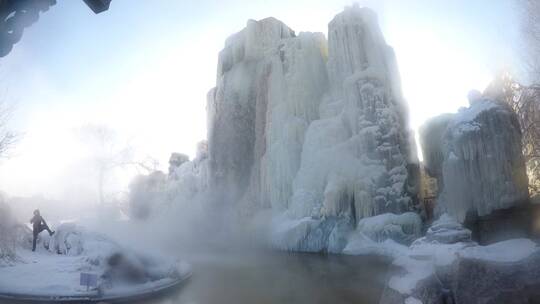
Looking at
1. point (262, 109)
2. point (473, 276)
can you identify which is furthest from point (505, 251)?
point (262, 109)

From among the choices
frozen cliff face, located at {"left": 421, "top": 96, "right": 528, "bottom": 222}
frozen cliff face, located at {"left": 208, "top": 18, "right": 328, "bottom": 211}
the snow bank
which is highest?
frozen cliff face, located at {"left": 208, "top": 18, "right": 328, "bottom": 211}

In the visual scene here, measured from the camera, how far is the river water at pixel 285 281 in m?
9.11

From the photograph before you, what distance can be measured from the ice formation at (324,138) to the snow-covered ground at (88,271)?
31.8 ft

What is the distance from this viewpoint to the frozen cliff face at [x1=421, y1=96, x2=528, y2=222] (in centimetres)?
1495

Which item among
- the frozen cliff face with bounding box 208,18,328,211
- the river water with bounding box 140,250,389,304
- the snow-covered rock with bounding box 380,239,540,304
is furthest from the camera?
the frozen cliff face with bounding box 208,18,328,211

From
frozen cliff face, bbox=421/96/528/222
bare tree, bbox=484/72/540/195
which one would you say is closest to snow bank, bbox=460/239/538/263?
frozen cliff face, bbox=421/96/528/222

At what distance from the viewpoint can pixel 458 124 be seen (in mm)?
16594

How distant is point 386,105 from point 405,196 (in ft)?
17.0

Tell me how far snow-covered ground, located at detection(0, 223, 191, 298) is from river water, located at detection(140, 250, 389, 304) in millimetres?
751

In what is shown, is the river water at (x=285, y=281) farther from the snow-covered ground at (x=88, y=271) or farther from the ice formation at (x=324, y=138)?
the ice formation at (x=324, y=138)

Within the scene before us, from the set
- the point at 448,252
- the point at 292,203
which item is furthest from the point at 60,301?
the point at 292,203

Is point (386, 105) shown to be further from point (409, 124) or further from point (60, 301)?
point (60, 301)

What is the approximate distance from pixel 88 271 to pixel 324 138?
48.1 ft

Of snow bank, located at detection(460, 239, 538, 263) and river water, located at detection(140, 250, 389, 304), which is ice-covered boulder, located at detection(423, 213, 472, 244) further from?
river water, located at detection(140, 250, 389, 304)
